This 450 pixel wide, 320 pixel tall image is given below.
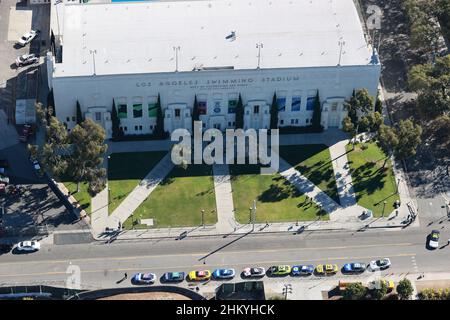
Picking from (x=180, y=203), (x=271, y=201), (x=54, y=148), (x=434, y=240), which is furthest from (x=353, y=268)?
(x=54, y=148)

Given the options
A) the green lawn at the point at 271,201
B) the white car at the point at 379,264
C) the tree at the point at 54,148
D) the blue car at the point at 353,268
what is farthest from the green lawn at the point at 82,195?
the white car at the point at 379,264

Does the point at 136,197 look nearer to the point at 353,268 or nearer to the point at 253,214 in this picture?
the point at 253,214

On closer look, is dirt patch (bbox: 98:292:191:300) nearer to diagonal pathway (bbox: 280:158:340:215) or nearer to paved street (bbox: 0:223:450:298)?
paved street (bbox: 0:223:450:298)

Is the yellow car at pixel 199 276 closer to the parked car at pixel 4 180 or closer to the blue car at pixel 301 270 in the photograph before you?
the blue car at pixel 301 270

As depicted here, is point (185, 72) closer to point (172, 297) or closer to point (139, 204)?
point (139, 204)

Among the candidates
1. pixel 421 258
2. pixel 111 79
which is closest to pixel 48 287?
pixel 111 79

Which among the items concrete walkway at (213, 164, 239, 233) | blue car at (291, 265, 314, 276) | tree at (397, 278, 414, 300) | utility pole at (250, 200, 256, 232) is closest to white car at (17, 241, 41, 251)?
concrete walkway at (213, 164, 239, 233)
